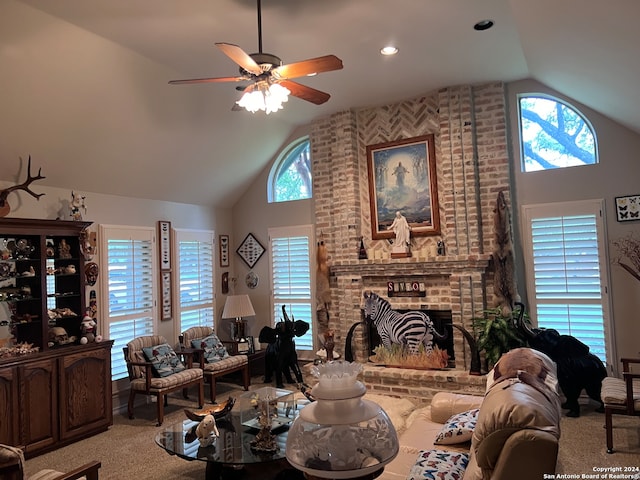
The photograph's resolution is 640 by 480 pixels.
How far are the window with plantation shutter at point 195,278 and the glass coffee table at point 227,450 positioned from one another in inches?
121

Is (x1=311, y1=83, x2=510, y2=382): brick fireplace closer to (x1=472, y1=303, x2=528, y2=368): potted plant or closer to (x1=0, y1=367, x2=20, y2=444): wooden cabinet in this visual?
(x1=472, y1=303, x2=528, y2=368): potted plant

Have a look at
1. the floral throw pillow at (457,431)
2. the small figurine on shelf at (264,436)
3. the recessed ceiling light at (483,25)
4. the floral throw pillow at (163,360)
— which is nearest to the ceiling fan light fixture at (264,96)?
the recessed ceiling light at (483,25)

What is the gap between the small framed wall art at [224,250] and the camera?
7451mm

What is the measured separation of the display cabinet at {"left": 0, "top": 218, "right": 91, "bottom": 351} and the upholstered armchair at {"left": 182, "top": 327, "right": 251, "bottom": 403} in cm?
145

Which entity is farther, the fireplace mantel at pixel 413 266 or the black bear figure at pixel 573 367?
A: the fireplace mantel at pixel 413 266

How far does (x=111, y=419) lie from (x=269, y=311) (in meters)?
2.84

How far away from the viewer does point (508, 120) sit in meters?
5.71

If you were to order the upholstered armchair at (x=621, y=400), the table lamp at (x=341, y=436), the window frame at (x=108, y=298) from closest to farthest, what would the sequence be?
the table lamp at (x=341, y=436) → the upholstered armchair at (x=621, y=400) → the window frame at (x=108, y=298)

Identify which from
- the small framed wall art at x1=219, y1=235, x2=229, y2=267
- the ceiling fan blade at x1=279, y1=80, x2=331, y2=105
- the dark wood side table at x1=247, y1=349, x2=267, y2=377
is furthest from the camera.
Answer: the small framed wall art at x1=219, y1=235, x2=229, y2=267

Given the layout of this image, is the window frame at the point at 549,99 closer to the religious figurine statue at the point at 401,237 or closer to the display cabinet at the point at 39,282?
the religious figurine statue at the point at 401,237

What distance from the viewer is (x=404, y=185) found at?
622 cm

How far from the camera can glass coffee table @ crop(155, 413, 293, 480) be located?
10.3 feet

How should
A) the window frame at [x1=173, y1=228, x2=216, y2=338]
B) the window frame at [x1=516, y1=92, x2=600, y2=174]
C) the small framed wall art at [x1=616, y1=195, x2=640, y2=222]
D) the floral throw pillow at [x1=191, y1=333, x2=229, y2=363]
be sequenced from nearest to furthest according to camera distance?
the small framed wall art at [x1=616, y1=195, x2=640, y2=222] → the window frame at [x1=516, y1=92, x2=600, y2=174] → the floral throw pillow at [x1=191, y1=333, x2=229, y2=363] → the window frame at [x1=173, y1=228, x2=216, y2=338]

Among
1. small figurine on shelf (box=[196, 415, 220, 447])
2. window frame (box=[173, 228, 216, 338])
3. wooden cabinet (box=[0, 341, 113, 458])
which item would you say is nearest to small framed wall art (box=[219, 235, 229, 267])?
window frame (box=[173, 228, 216, 338])
